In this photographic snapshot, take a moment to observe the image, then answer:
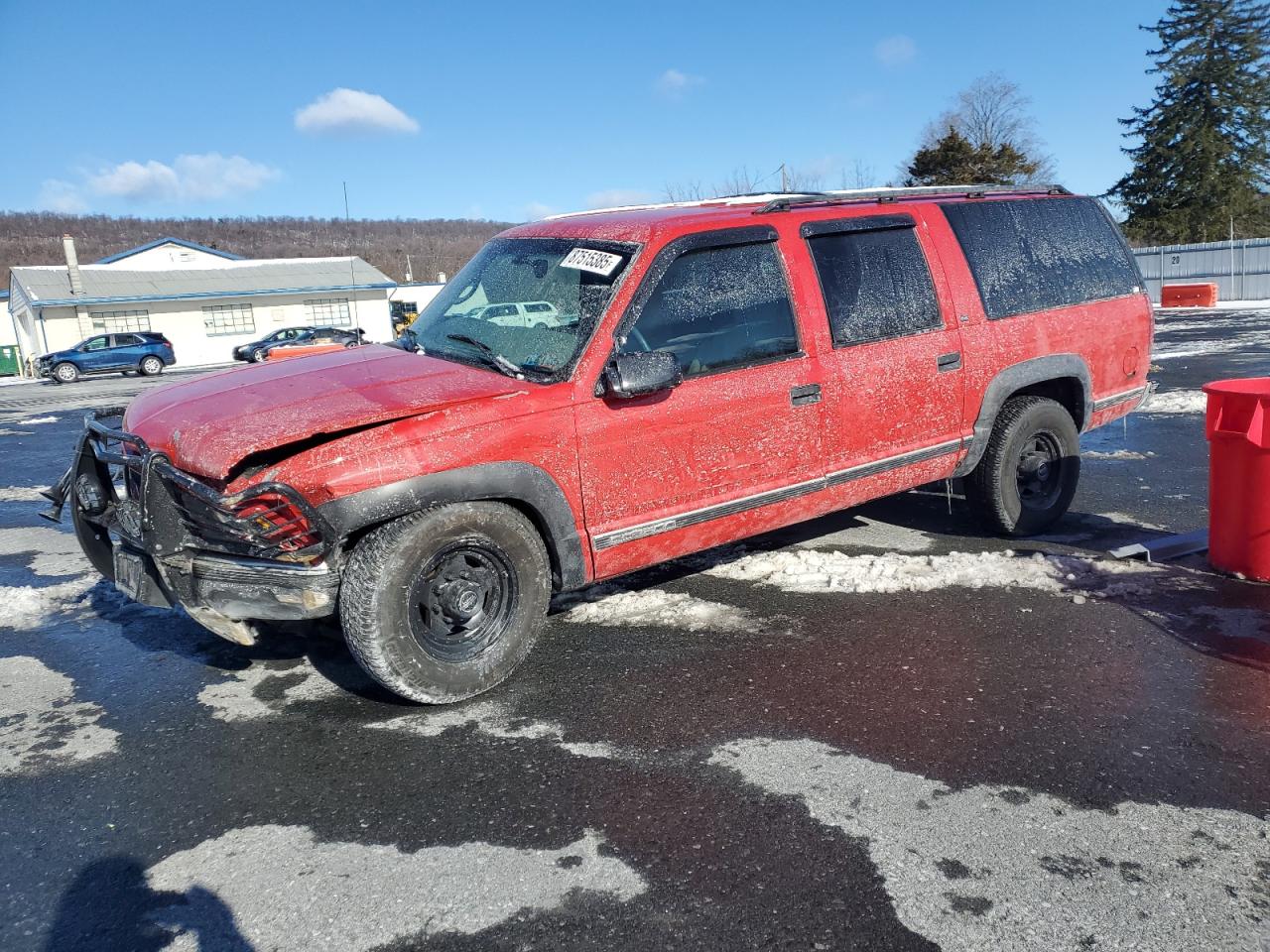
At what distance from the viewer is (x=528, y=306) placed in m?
4.34

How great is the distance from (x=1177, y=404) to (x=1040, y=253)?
622 centimetres

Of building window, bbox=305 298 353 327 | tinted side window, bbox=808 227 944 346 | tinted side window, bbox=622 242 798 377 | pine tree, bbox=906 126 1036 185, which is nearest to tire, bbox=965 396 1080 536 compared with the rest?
tinted side window, bbox=808 227 944 346

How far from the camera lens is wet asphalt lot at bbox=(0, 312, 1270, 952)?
2.52m

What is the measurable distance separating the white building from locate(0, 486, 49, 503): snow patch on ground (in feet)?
104

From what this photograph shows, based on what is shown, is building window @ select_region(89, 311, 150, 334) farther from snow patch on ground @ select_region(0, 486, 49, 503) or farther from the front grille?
the front grille

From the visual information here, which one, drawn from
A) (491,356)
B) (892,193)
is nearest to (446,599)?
(491,356)

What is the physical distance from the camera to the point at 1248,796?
298cm

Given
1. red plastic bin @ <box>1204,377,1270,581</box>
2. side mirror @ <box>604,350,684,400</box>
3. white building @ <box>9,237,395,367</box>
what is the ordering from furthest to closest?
white building @ <box>9,237,395,367</box> → red plastic bin @ <box>1204,377,1270,581</box> → side mirror @ <box>604,350,684,400</box>

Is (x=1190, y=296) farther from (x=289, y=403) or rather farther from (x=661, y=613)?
(x=289, y=403)

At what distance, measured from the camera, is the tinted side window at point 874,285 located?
4629 mm

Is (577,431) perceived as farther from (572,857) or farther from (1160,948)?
(1160,948)

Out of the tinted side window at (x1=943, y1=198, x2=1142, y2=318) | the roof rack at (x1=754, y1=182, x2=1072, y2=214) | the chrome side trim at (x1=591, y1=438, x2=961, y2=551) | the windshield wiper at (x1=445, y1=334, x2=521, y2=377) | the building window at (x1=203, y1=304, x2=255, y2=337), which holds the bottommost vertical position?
the chrome side trim at (x1=591, y1=438, x2=961, y2=551)

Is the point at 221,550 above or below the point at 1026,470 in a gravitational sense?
above

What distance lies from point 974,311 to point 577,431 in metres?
2.57
